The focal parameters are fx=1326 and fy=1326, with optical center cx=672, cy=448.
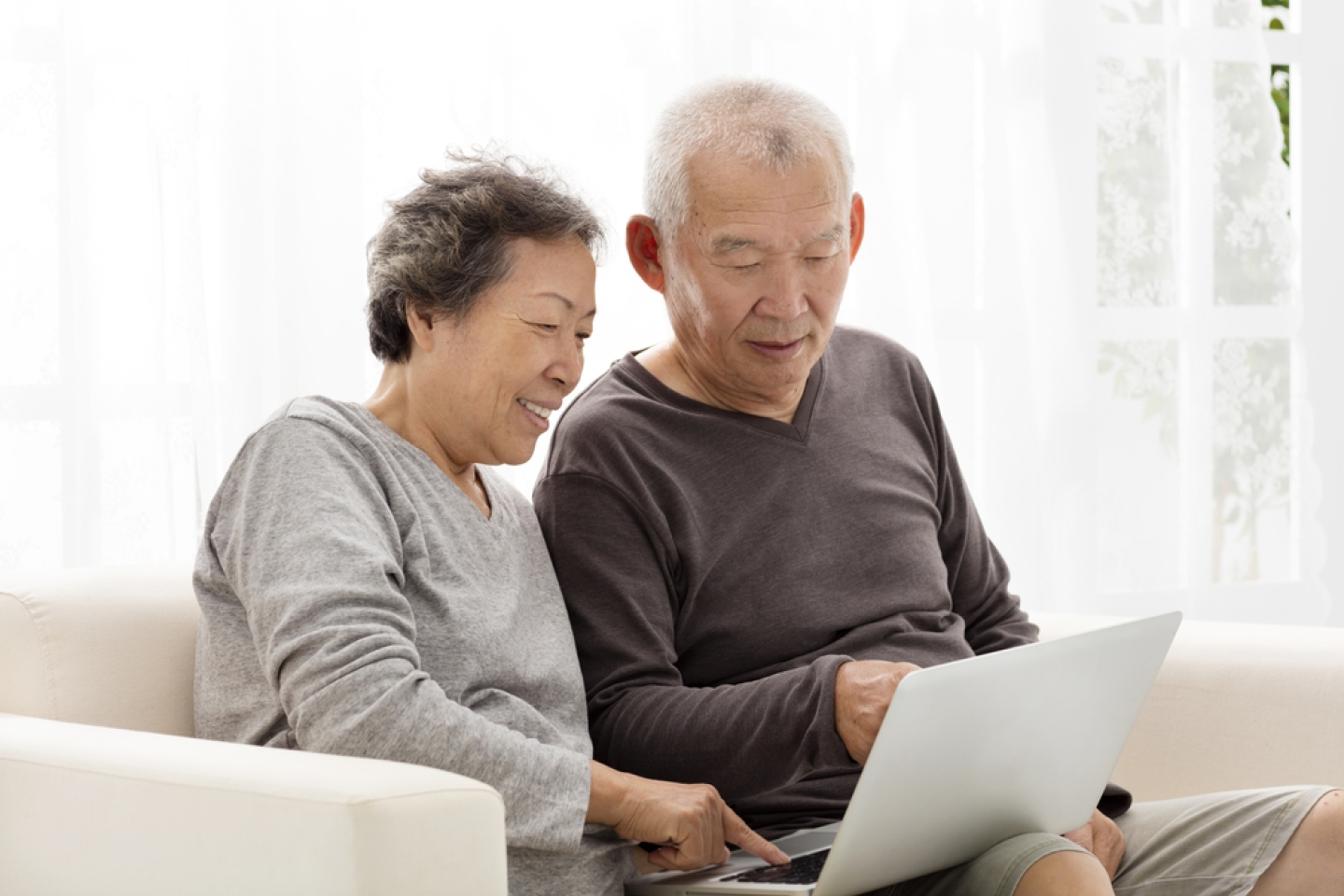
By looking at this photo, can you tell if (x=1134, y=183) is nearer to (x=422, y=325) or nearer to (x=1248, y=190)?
(x=1248, y=190)

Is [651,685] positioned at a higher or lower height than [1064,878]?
higher

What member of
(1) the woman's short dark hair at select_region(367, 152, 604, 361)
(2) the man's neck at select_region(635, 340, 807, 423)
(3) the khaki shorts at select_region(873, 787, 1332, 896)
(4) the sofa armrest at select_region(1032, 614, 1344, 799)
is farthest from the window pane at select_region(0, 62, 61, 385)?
(4) the sofa armrest at select_region(1032, 614, 1344, 799)

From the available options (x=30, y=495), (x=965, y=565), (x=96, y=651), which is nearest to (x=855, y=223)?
(x=965, y=565)

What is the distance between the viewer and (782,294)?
146cm

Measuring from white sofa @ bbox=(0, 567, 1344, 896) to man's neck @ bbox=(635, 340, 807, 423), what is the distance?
22.2 inches

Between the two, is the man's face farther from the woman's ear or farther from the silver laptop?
the silver laptop

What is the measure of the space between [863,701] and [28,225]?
1552 mm

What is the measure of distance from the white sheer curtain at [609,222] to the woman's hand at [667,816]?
2.34 feet

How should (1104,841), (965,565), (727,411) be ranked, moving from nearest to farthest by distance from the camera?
(1104,841), (727,411), (965,565)

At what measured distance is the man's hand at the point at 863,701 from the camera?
119cm

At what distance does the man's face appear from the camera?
1437mm

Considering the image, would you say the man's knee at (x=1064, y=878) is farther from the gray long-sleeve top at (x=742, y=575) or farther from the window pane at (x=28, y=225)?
the window pane at (x=28, y=225)

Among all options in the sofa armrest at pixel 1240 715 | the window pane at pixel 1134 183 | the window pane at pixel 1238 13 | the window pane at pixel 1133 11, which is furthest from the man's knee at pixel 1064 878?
the window pane at pixel 1238 13

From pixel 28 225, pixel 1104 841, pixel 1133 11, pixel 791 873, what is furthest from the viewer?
pixel 1133 11
